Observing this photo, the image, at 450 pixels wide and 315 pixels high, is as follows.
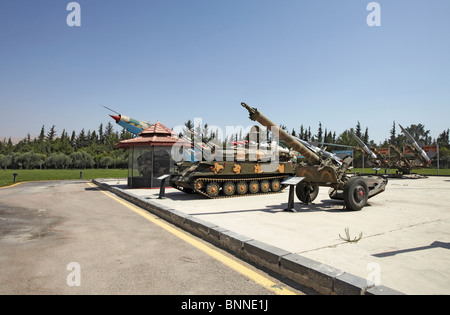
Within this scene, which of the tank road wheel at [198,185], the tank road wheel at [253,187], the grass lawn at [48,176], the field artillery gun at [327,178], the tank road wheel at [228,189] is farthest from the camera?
the grass lawn at [48,176]

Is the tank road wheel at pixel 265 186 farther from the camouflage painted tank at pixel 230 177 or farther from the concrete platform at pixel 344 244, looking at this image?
the concrete platform at pixel 344 244

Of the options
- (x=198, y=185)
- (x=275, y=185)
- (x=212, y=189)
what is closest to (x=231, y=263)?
(x=198, y=185)

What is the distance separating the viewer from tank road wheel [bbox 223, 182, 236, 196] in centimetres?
1209

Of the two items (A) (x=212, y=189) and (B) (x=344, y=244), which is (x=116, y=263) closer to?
(B) (x=344, y=244)

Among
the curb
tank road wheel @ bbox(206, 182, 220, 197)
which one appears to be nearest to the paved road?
the curb

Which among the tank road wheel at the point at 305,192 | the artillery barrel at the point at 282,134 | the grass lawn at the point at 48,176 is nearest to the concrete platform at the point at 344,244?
the tank road wheel at the point at 305,192

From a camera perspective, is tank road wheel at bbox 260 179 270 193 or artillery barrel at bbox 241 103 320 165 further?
tank road wheel at bbox 260 179 270 193

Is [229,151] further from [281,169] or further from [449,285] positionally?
[449,285]

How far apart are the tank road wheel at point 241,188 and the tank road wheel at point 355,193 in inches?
202

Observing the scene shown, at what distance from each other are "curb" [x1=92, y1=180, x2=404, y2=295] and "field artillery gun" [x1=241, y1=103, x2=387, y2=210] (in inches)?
147

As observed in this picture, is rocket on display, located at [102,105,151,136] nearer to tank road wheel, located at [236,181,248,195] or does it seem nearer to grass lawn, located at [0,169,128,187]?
grass lawn, located at [0,169,128,187]

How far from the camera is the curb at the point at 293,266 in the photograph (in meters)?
2.92
